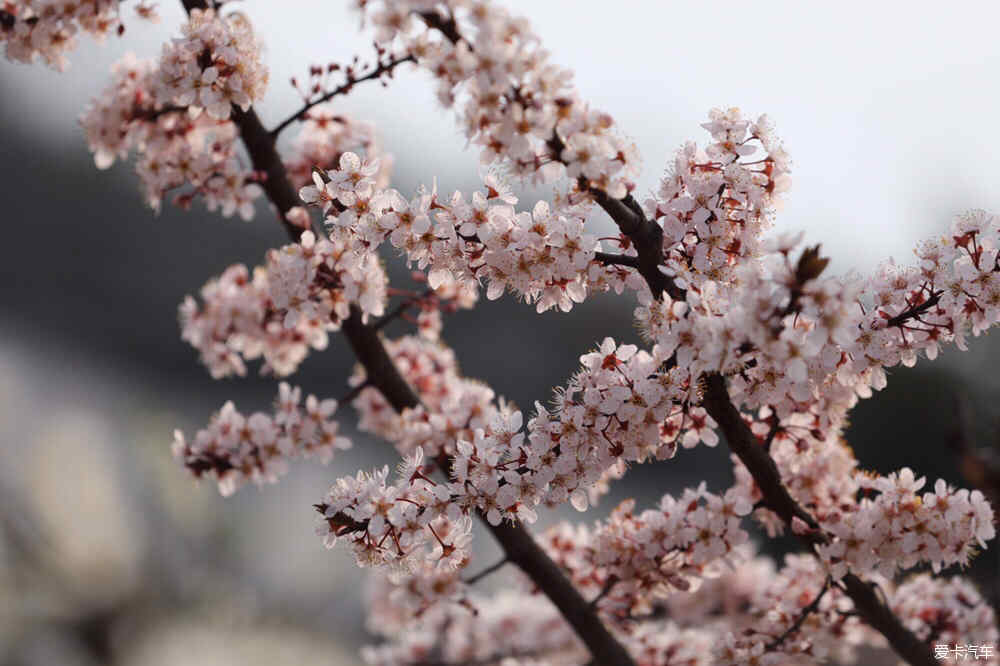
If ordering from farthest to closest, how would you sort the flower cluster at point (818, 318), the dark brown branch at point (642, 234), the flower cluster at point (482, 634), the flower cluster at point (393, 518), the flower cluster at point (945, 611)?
the flower cluster at point (482, 634) → the flower cluster at point (945, 611) → the flower cluster at point (393, 518) → the dark brown branch at point (642, 234) → the flower cluster at point (818, 318)

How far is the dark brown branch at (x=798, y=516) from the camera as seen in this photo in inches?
66.4

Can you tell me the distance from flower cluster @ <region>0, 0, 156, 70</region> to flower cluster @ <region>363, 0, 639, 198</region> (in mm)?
1198

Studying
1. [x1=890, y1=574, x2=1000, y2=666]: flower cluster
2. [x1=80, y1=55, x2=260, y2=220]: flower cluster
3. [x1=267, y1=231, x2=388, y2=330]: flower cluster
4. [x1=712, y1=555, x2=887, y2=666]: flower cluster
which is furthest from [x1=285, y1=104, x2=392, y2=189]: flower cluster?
[x1=890, y1=574, x2=1000, y2=666]: flower cluster

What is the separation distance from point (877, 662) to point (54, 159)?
12.8m

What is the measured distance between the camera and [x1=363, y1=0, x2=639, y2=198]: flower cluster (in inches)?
49.1

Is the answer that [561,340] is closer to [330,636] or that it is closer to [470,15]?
[330,636]

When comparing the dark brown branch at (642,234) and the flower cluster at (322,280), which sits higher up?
the flower cluster at (322,280)

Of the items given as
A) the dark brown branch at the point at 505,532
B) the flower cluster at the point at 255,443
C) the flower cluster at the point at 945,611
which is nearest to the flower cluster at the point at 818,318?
the dark brown branch at the point at 505,532

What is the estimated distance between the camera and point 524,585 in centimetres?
298

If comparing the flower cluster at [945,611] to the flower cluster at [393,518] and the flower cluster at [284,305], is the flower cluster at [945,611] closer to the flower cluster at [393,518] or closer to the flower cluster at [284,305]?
the flower cluster at [393,518]

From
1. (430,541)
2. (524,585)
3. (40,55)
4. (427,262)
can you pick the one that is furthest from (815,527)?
(40,55)

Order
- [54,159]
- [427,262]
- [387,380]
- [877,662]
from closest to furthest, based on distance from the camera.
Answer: [427,262]
[387,380]
[877,662]
[54,159]

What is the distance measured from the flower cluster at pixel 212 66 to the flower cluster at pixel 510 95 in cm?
72

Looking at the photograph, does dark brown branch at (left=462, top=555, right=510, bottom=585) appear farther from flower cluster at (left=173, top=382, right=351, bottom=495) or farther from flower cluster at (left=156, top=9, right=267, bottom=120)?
flower cluster at (left=156, top=9, right=267, bottom=120)
